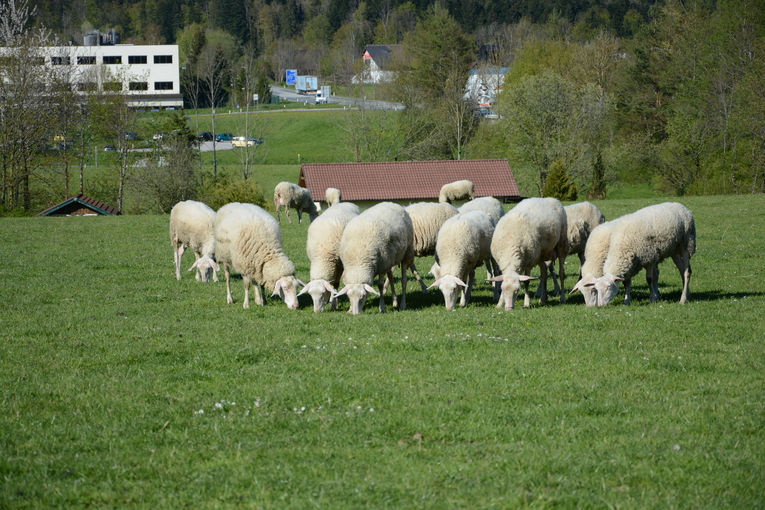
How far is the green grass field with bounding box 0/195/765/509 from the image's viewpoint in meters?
5.89

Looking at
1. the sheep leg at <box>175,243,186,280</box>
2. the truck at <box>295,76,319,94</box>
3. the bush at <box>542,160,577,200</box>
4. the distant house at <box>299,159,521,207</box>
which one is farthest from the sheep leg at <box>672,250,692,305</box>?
the truck at <box>295,76,319,94</box>

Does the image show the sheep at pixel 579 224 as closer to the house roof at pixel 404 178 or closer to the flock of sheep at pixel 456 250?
the flock of sheep at pixel 456 250

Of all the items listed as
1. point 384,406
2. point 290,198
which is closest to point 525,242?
point 384,406

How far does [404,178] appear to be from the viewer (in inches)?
1932

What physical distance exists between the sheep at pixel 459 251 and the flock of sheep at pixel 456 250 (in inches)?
0.7

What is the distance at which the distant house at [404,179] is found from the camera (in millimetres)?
47625

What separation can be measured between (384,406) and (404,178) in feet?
137

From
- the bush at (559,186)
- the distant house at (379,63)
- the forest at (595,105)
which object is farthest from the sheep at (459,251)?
the distant house at (379,63)

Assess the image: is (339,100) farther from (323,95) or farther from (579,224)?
(579,224)

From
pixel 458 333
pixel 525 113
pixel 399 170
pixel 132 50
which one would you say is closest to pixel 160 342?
pixel 458 333

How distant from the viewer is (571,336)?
10.6 metres

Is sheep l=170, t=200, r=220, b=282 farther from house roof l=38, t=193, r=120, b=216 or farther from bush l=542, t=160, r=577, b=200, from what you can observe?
bush l=542, t=160, r=577, b=200

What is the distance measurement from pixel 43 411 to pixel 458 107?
65074 mm

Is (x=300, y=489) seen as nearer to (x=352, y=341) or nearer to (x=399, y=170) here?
(x=352, y=341)
